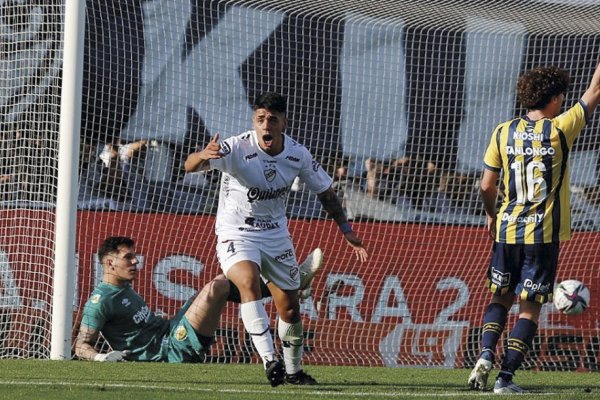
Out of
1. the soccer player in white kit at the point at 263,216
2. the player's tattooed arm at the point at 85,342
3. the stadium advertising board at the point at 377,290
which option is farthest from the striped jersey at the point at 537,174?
the stadium advertising board at the point at 377,290

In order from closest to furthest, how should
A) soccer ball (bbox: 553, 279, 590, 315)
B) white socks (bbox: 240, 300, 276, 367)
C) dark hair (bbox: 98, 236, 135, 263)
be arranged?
white socks (bbox: 240, 300, 276, 367), dark hair (bbox: 98, 236, 135, 263), soccer ball (bbox: 553, 279, 590, 315)

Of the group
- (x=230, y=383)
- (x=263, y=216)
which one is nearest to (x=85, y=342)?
(x=230, y=383)

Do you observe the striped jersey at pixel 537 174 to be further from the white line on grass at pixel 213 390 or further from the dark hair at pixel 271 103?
the dark hair at pixel 271 103

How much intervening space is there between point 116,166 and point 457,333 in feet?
12.0

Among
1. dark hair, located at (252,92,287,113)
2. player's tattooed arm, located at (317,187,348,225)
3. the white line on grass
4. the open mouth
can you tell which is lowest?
the white line on grass

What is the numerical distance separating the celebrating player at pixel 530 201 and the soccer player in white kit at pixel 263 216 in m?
1.05

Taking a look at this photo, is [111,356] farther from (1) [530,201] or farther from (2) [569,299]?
(2) [569,299]

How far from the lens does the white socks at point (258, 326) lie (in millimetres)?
7410

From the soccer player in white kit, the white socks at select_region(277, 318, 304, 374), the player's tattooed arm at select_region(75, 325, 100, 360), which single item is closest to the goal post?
the player's tattooed arm at select_region(75, 325, 100, 360)

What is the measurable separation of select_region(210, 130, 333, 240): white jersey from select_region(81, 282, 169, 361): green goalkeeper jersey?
7.68 ft

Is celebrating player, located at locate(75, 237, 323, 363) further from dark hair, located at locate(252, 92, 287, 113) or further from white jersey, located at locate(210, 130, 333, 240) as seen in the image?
dark hair, located at locate(252, 92, 287, 113)

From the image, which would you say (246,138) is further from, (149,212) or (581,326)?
(581,326)

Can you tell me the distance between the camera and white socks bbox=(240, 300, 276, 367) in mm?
7410

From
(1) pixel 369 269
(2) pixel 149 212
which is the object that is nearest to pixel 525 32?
(1) pixel 369 269
